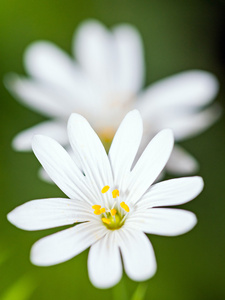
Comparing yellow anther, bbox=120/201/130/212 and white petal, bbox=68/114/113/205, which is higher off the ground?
white petal, bbox=68/114/113/205

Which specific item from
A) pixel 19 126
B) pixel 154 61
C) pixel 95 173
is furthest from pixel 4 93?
pixel 95 173

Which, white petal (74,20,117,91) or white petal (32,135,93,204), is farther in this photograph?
white petal (74,20,117,91)

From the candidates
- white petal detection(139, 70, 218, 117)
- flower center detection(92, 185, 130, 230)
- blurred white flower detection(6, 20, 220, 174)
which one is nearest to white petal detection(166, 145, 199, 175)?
blurred white flower detection(6, 20, 220, 174)

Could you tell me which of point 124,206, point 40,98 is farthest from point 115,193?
point 40,98

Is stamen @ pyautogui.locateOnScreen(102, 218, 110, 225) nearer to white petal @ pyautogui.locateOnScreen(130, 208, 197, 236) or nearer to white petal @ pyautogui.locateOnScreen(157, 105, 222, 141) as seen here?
white petal @ pyautogui.locateOnScreen(130, 208, 197, 236)

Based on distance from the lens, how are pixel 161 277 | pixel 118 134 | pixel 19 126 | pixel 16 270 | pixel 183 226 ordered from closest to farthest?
pixel 183 226 → pixel 118 134 → pixel 16 270 → pixel 161 277 → pixel 19 126

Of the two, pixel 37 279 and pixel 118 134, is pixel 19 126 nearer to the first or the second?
pixel 37 279
